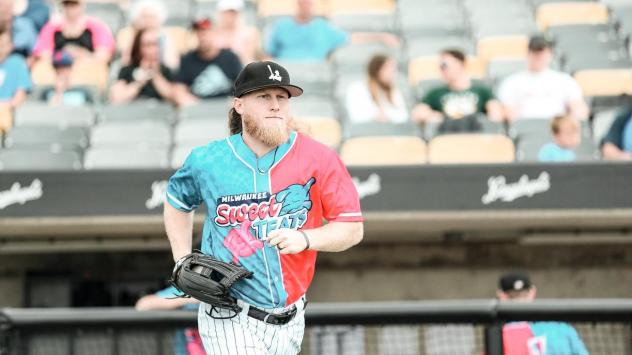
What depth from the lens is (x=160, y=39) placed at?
11547 mm

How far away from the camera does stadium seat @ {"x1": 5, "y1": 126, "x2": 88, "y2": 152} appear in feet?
34.4

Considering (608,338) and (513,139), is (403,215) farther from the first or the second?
(608,338)

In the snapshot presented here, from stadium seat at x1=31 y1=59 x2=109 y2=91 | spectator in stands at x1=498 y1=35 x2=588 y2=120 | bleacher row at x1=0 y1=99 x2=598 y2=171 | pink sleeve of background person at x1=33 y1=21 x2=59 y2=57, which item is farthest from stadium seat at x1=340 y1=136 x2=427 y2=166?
pink sleeve of background person at x1=33 y1=21 x2=59 y2=57

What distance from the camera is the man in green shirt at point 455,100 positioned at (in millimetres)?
10602

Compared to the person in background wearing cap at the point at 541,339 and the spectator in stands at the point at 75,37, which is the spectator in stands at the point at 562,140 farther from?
the spectator in stands at the point at 75,37

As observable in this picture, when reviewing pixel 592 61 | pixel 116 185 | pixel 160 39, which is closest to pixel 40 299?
pixel 116 185

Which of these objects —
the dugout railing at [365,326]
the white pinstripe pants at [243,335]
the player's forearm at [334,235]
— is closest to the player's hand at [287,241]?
the player's forearm at [334,235]

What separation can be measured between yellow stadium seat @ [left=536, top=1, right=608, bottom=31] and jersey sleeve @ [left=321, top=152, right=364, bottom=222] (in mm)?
8316

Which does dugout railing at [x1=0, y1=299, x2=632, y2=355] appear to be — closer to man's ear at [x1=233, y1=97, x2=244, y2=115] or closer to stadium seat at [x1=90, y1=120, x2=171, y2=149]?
man's ear at [x1=233, y1=97, x2=244, y2=115]

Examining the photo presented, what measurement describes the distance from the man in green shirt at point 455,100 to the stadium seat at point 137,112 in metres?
2.05

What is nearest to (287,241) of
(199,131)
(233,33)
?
(199,131)

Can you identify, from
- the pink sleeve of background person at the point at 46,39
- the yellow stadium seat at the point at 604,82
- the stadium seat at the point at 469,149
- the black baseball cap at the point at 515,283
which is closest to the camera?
the black baseball cap at the point at 515,283

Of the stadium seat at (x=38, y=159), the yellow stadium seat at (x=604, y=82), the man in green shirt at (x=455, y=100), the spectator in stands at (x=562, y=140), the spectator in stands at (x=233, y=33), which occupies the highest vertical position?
the spectator in stands at (x=233, y=33)

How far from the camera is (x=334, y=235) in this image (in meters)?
4.95
